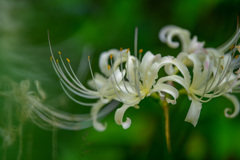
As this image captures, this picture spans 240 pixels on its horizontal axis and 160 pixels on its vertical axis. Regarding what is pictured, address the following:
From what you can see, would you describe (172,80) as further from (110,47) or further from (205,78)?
(110,47)

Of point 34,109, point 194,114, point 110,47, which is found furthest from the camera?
point 110,47

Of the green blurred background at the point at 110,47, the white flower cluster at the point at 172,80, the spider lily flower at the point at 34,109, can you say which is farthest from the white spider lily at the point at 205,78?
the spider lily flower at the point at 34,109

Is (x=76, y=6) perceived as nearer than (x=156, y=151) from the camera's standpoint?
No

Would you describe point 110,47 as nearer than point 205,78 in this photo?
No

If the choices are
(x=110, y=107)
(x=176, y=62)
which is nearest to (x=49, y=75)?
(x=110, y=107)

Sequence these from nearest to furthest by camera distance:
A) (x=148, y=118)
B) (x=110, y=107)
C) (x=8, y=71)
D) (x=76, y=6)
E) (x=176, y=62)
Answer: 1. (x=176, y=62)
2. (x=110, y=107)
3. (x=148, y=118)
4. (x=8, y=71)
5. (x=76, y=6)

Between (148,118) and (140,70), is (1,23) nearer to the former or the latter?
(148,118)

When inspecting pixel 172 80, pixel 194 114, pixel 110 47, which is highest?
pixel 110 47

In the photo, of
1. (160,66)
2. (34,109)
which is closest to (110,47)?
(34,109)

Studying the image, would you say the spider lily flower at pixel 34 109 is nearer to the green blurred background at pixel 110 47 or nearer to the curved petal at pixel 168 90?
the green blurred background at pixel 110 47
